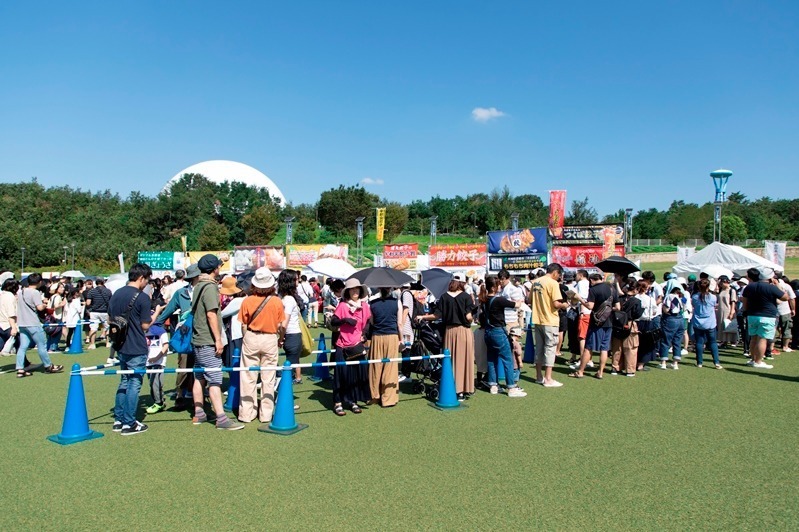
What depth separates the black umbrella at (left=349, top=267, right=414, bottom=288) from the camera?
7156mm

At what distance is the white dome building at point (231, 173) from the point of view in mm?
86562

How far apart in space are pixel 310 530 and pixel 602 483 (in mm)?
2461

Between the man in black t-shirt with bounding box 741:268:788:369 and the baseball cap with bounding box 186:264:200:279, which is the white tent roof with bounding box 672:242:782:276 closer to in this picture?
the man in black t-shirt with bounding box 741:268:788:369

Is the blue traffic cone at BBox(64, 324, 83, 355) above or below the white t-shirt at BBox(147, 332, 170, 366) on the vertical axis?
below

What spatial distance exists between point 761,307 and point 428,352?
6022 mm

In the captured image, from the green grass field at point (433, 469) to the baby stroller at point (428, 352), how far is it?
1.77 ft

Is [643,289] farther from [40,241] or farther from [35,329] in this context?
[40,241]

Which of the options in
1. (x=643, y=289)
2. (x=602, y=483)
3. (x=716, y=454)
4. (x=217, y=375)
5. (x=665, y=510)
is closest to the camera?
(x=665, y=510)

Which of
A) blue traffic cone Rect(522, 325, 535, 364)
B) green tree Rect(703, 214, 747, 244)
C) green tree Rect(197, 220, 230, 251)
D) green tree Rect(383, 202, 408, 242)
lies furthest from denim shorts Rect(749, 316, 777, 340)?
green tree Rect(703, 214, 747, 244)

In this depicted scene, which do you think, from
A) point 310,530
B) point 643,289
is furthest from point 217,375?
point 643,289

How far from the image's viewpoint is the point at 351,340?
6.71m

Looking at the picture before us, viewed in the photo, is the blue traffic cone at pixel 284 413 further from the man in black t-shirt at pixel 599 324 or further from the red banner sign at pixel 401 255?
the red banner sign at pixel 401 255

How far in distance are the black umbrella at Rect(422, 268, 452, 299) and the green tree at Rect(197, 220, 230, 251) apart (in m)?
49.9

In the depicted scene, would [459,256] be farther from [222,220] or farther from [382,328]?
[222,220]
